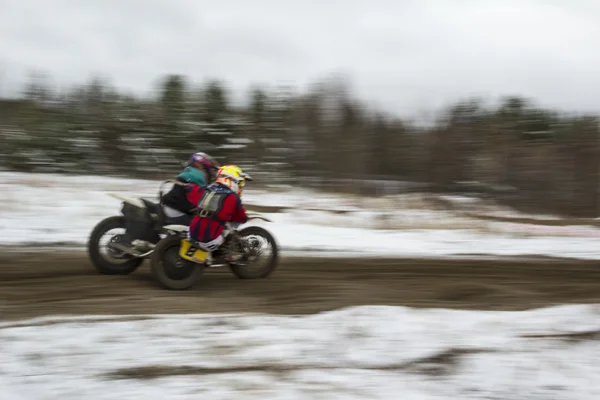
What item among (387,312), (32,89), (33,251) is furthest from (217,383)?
(32,89)

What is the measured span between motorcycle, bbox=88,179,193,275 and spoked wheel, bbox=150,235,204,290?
0.41 meters

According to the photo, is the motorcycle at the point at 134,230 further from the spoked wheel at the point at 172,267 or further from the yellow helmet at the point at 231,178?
the yellow helmet at the point at 231,178

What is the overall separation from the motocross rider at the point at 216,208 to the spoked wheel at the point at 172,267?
254 mm

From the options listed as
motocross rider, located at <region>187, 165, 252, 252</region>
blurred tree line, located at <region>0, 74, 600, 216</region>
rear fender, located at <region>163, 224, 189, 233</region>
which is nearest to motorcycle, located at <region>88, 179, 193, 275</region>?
rear fender, located at <region>163, 224, 189, 233</region>

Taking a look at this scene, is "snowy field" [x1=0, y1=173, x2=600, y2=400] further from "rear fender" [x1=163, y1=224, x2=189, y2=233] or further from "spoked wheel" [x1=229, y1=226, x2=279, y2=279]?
"spoked wheel" [x1=229, y1=226, x2=279, y2=279]

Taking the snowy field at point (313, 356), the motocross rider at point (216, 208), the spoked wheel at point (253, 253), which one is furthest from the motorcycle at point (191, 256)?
the snowy field at point (313, 356)

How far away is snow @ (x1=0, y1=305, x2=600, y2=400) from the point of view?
177 inches

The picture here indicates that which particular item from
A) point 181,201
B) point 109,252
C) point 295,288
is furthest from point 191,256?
point 295,288

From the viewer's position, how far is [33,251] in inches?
409

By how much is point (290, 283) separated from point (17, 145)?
19.8 m

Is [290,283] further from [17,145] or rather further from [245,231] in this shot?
[17,145]

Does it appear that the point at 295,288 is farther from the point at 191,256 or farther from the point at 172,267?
the point at 172,267

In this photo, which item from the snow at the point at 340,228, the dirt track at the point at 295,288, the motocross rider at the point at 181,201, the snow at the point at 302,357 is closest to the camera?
the snow at the point at 302,357

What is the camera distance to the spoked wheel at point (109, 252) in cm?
777
